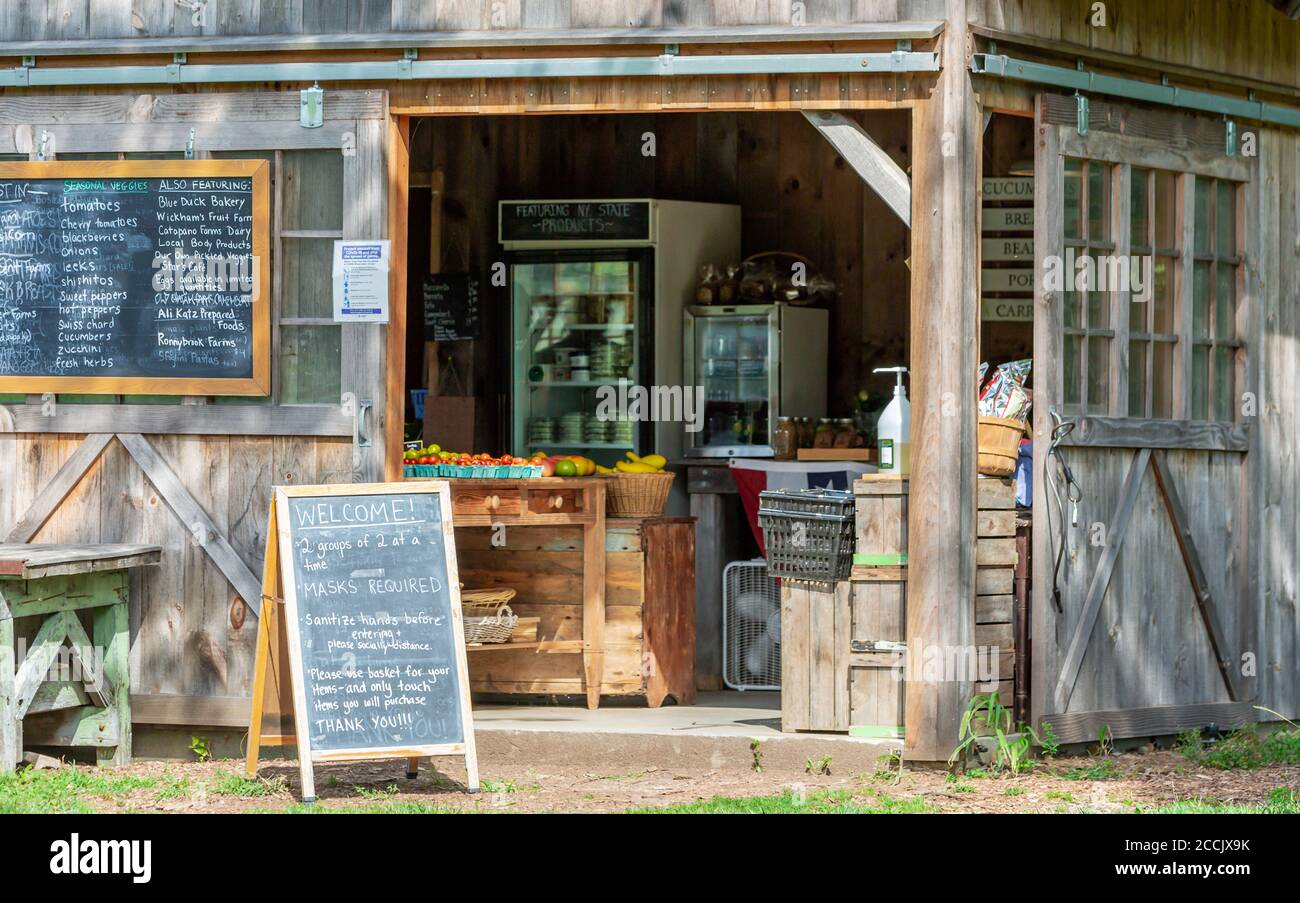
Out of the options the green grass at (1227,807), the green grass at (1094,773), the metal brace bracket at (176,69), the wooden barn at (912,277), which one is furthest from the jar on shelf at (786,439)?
the metal brace bracket at (176,69)

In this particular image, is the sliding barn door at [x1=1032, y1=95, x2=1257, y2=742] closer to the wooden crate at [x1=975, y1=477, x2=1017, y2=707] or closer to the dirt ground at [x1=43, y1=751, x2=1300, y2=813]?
the wooden crate at [x1=975, y1=477, x2=1017, y2=707]

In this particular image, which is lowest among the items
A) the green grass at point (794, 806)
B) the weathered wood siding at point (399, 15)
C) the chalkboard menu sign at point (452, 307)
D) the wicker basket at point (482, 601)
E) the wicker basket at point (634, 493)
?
the green grass at point (794, 806)

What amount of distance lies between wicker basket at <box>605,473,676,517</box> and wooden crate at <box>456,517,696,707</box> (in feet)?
0.23

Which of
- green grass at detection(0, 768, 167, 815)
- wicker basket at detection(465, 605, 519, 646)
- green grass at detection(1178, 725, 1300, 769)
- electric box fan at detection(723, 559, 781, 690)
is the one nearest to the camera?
green grass at detection(0, 768, 167, 815)

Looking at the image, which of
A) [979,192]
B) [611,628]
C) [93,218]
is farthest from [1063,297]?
[93,218]

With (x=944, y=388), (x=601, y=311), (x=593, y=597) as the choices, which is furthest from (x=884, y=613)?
(x=601, y=311)

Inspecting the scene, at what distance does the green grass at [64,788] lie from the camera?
689 cm

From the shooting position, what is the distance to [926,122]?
24.3 ft

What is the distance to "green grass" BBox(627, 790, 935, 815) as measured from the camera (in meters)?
6.73

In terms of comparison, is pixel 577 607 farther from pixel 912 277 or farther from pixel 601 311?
pixel 601 311

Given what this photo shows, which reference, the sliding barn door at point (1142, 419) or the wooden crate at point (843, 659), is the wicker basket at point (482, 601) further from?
the sliding barn door at point (1142, 419)

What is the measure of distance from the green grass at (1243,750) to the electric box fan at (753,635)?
7.47ft

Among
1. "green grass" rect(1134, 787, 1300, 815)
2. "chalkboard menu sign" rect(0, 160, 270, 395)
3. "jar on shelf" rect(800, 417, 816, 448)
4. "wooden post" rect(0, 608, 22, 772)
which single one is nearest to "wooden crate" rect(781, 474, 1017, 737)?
"green grass" rect(1134, 787, 1300, 815)

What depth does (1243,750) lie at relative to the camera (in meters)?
8.15
